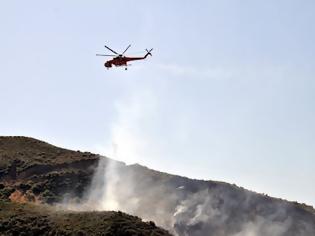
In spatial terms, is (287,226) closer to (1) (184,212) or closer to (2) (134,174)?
(1) (184,212)

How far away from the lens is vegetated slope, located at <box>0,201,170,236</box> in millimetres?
59688

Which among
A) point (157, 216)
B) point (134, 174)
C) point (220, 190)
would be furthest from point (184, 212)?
point (134, 174)

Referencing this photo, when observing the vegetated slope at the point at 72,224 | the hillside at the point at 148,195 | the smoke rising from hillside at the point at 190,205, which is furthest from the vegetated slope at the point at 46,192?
the smoke rising from hillside at the point at 190,205

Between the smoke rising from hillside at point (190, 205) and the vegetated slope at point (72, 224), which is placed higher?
the smoke rising from hillside at point (190, 205)

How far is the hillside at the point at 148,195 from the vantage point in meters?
89.7

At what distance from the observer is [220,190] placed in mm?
100500

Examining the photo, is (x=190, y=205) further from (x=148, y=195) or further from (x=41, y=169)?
(x=41, y=169)

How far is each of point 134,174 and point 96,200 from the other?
15145 millimetres

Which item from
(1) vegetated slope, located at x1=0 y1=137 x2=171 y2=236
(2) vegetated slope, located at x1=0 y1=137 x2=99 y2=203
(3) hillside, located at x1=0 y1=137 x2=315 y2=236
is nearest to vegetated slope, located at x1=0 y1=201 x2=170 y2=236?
(1) vegetated slope, located at x1=0 y1=137 x2=171 y2=236

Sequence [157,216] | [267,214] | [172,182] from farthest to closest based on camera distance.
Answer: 1. [172,182]
2. [267,214]
3. [157,216]

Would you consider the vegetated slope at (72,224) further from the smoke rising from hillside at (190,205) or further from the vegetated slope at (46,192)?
the smoke rising from hillside at (190,205)

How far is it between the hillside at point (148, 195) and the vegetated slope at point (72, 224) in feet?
71.1

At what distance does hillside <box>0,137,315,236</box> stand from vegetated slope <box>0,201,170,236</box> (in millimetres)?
21676

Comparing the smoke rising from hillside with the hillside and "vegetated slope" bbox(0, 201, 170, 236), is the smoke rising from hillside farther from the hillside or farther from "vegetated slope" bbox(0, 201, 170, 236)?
"vegetated slope" bbox(0, 201, 170, 236)
